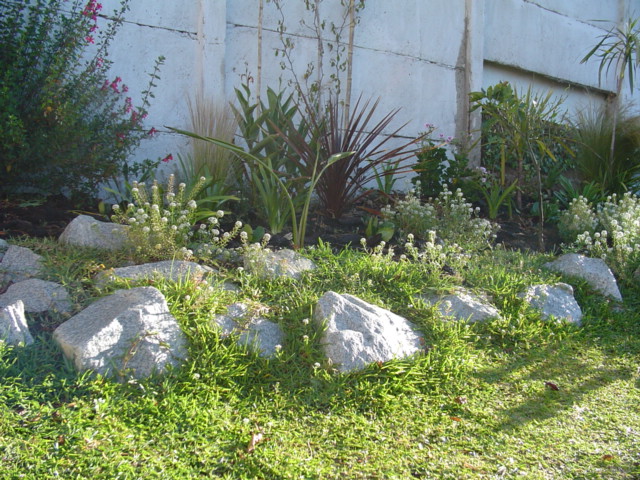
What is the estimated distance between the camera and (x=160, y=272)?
312cm

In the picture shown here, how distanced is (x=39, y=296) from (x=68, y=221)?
4.22ft

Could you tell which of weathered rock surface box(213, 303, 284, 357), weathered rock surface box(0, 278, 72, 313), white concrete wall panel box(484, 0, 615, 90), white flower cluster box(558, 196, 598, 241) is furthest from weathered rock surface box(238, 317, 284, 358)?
white concrete wall panel box(484, 0, 615, 90)

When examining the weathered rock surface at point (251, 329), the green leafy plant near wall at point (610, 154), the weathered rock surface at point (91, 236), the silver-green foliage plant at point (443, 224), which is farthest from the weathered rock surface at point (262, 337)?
the green leafy plant near wall at point (610, 154)

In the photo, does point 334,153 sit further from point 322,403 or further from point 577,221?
point 322,403

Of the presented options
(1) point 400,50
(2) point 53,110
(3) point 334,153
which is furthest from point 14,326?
(1) point 400,50

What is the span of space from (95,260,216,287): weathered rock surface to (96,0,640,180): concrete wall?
2.00 meters

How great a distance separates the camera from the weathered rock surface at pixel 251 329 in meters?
2.78

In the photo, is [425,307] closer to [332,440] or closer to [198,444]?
[332,440]

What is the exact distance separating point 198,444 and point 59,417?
1.67ft

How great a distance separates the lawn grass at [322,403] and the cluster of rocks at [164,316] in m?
0.06

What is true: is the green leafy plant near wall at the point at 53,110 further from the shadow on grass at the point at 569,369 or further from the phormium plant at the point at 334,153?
the shadow on grass at the point at 569,369

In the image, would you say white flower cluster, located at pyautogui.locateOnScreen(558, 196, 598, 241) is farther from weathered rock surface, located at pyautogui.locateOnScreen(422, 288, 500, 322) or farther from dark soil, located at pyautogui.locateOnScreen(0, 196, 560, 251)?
weathered rock surface, located at pyautogui.locateOnScreen(422, 288, 500, 322)

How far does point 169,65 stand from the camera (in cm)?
507

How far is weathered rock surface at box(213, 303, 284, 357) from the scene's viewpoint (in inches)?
109
